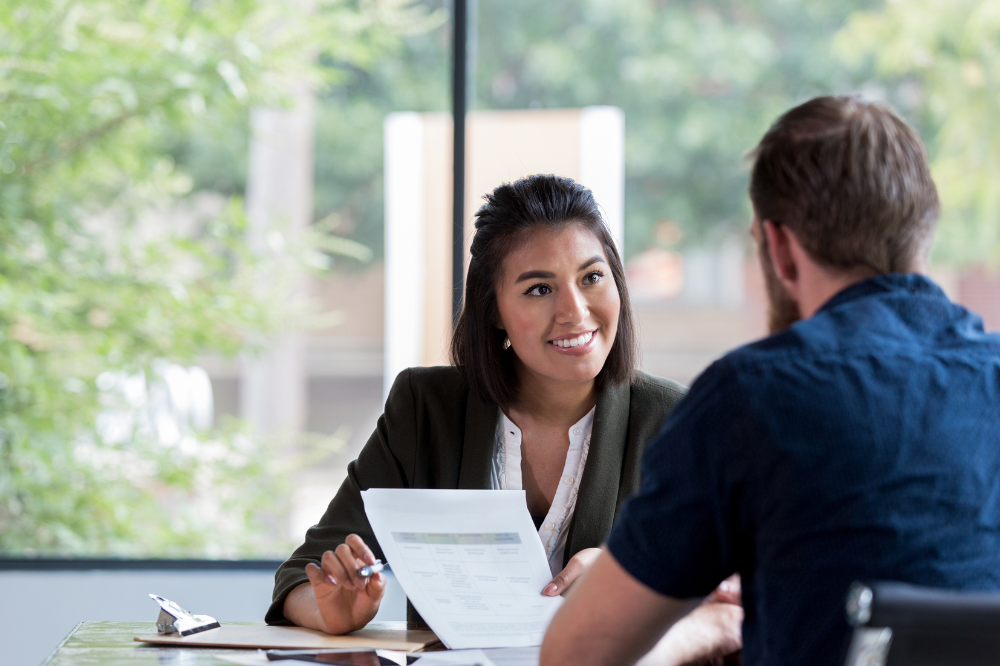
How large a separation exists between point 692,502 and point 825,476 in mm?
114

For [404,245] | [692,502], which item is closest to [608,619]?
[692,502]

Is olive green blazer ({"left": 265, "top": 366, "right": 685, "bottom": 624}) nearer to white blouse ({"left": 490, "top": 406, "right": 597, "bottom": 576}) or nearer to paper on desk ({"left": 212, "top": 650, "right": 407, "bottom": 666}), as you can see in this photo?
white blouse ({"left": 490, "top": 406, "right": 597, "bottom": 576})

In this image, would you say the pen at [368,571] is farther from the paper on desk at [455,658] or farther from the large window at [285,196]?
the large window at [285,196]

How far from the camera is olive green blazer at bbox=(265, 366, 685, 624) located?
154cm

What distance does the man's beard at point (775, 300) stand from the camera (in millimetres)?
973

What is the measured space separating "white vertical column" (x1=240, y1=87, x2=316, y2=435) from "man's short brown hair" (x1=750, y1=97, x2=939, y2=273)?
268 cm

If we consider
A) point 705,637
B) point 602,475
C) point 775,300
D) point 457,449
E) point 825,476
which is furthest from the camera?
point 457,449

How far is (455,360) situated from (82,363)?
6.08ft

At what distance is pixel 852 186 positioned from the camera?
2.87ft

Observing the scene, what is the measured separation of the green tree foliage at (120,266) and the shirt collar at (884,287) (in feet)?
8.56

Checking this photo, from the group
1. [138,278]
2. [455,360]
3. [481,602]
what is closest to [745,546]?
[481,602]

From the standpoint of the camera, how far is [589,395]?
1.72 metres

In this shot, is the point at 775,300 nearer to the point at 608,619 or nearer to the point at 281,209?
the point at 608,619

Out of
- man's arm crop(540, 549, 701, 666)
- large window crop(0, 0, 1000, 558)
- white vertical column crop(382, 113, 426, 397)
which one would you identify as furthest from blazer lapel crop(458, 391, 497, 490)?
white vertical column crop(382, 113, 426, 397)
